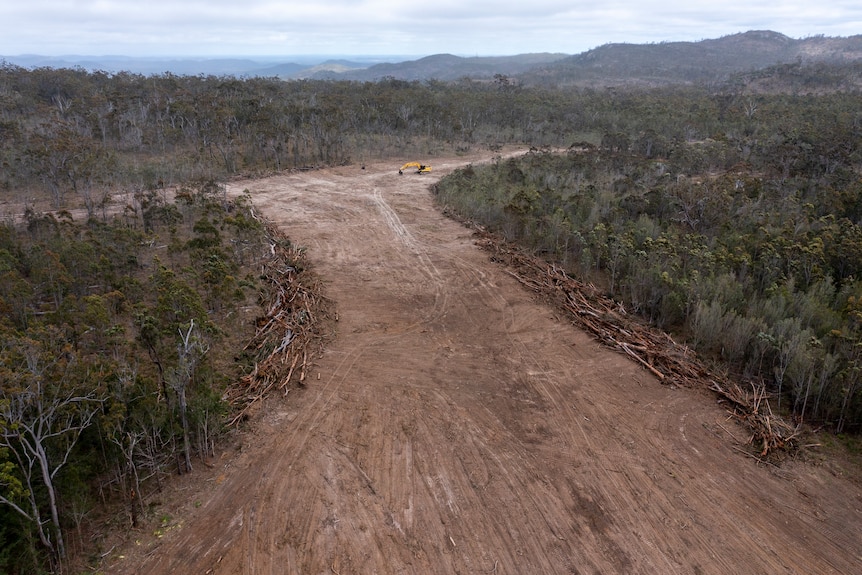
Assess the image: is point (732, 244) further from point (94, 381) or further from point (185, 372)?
point (94, 381)

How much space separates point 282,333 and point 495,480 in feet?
22.9

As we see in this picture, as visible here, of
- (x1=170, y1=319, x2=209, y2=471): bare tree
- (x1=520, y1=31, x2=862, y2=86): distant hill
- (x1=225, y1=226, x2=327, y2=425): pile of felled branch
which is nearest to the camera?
(x1=170, y1=319, x2=209, y2=471): bare tree

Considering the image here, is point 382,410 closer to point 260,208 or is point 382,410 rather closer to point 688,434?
point 688,434

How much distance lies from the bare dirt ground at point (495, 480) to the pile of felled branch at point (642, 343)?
1.19 ft

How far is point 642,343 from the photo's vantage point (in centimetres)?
1263

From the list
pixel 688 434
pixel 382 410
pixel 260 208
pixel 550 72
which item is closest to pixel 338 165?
pixel 260 208

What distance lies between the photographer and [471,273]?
17.3m

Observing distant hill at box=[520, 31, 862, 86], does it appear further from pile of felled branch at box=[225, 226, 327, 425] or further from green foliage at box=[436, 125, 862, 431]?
pile of felled branch at box=[225, 226, 327, 425]

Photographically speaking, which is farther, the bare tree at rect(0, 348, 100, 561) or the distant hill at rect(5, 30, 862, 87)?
the distant hill at rect(5, 30, 862, 87)

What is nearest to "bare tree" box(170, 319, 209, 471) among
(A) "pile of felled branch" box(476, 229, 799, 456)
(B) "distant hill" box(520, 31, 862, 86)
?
(A) "pile of felled branch" box(476, 229, 799, 456)

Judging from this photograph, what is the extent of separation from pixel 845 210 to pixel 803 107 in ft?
121

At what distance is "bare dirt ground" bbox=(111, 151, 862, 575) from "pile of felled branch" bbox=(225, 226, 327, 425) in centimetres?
55

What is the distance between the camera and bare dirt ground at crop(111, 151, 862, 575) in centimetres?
727

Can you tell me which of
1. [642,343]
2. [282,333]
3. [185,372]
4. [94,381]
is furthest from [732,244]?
[94,381]
